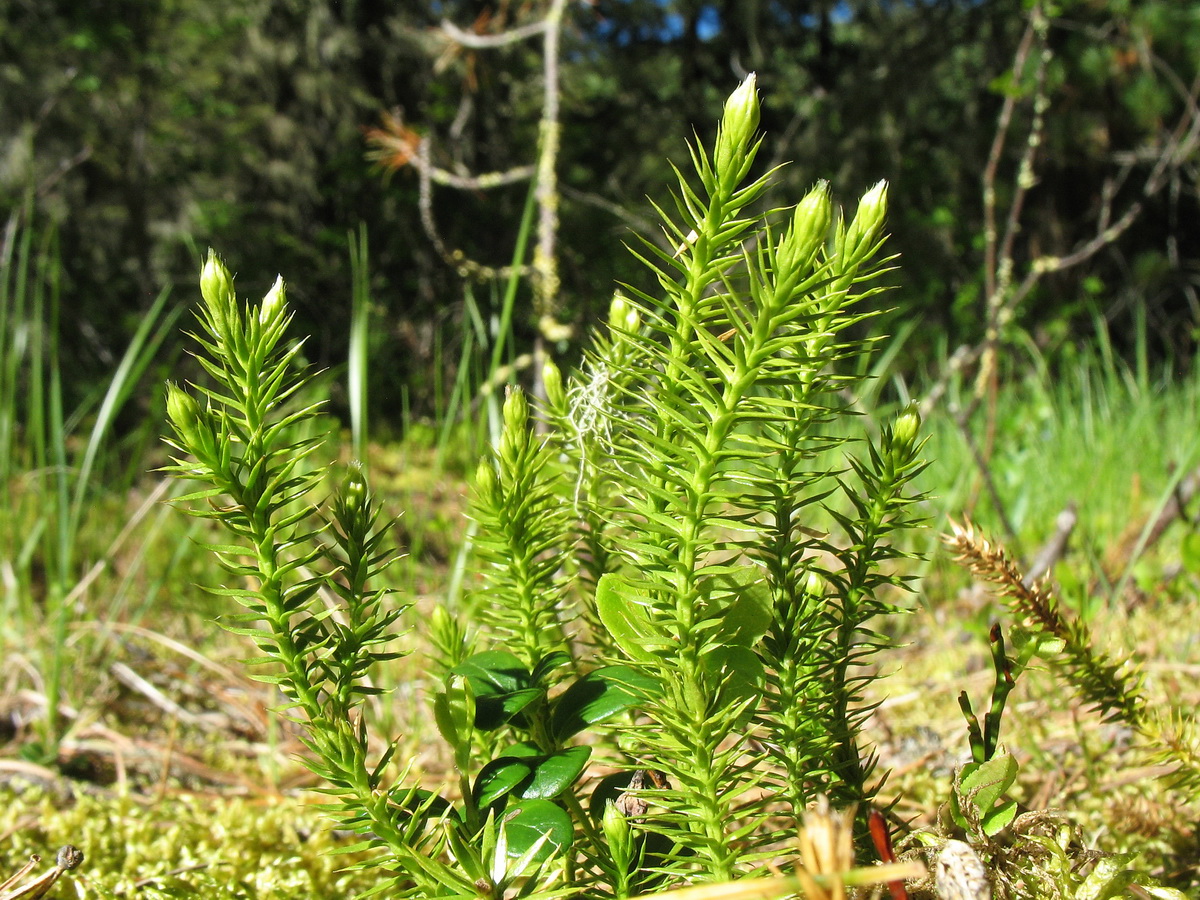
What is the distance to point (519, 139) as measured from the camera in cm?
802

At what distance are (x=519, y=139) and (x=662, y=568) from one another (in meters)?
8.22

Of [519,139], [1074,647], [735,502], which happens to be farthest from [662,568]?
[519,139]

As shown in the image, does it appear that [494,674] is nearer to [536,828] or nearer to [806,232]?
[536,828]

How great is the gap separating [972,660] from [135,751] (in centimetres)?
149

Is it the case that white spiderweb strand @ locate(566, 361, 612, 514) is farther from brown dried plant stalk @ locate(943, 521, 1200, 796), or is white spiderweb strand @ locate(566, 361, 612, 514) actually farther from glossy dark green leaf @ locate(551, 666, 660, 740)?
brown dried plant stalk @ locate(943, 521, 1200, 796)

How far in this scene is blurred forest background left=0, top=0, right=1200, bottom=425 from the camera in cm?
594

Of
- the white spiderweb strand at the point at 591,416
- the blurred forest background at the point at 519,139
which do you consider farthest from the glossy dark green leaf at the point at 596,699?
the blurred forest background at the point at 519,139

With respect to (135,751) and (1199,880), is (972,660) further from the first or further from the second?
(135,751)

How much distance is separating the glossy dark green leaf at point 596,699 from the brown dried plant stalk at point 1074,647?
23cm

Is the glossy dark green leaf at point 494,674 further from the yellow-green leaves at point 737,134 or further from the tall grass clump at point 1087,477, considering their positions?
the tall grass clump at point 1087,477

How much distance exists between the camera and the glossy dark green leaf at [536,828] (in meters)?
0.45

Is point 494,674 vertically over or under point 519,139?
under

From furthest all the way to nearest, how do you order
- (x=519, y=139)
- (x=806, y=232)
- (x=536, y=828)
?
(x=519, y=139) → (x=536, y=828) → (x=806, y=232)

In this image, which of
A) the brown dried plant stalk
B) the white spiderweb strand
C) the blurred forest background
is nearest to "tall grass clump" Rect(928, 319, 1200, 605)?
the brown dried plant stalk
